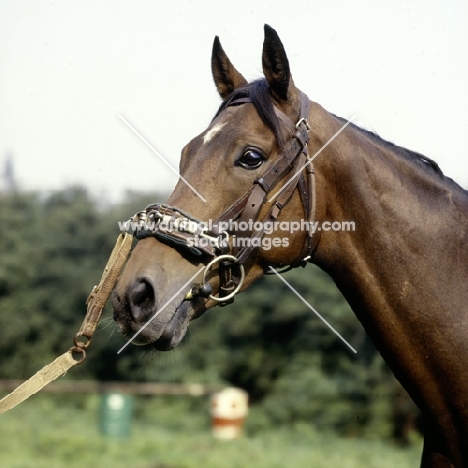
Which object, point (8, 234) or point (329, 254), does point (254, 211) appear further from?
point (8, 234)

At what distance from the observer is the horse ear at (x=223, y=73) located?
Answer: 14.5ft

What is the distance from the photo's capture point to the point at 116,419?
1527 cm

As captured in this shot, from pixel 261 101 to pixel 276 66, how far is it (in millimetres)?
242

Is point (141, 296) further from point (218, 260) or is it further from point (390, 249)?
point (390, 249)

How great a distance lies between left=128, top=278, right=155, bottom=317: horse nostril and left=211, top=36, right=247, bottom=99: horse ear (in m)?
1.60

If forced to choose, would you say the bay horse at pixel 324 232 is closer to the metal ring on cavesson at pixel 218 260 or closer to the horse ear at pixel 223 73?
the metal ring on cavesson at pixel 218 260

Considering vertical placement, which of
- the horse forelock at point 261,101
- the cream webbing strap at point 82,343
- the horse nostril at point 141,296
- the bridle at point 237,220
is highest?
the horse forelock at point 261,101

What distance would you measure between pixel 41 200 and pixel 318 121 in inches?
1321

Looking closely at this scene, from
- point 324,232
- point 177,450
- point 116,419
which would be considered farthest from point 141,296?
point 116,419

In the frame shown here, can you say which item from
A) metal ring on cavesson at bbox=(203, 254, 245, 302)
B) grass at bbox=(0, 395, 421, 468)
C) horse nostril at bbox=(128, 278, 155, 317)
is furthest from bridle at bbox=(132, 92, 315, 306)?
grass at bbox=(0, 395, 421, 468)

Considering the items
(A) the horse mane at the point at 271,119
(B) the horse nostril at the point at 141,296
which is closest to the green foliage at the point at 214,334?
(A) the horse mane at the point at 271,119

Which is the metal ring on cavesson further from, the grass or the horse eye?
the grass

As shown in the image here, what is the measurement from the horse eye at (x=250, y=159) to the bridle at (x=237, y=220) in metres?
0.09

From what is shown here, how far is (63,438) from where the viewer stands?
45.9ft
